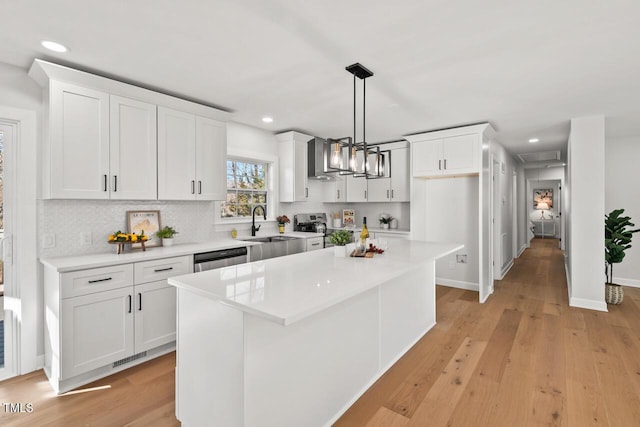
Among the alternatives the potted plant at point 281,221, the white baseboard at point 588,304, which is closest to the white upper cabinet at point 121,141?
the potted plant at point 281,221

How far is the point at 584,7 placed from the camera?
5.93 ft

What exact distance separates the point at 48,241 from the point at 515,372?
13.2 ft

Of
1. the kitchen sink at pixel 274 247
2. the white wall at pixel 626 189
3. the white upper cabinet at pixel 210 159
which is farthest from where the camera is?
the white wall at pixel 626 189

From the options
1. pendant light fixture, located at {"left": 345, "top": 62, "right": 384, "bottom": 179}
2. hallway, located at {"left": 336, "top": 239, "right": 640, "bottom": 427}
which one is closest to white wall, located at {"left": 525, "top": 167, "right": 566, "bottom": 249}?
hallway, located at {"left": 336, "top": 239, "right": 640, "bottom": 427}

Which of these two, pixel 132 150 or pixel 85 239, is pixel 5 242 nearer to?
pixel 85 239

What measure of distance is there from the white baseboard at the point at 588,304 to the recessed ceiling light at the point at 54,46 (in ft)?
19.6

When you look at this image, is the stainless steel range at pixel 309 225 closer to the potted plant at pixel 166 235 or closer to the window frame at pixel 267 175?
the window frame at pixel 267 175

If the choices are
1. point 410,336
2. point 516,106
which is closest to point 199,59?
point 410,336

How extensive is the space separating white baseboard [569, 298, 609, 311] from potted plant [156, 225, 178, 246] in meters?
5.03

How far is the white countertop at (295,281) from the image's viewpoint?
4.58ft

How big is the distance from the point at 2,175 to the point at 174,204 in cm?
139

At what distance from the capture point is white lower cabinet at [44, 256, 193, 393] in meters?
2.33

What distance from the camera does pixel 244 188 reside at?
450 centimetres

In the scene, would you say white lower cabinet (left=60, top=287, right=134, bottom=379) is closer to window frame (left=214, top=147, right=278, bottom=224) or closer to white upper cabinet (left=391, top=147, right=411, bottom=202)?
window frame (left=214, top=147, right=278, bottom=224)
